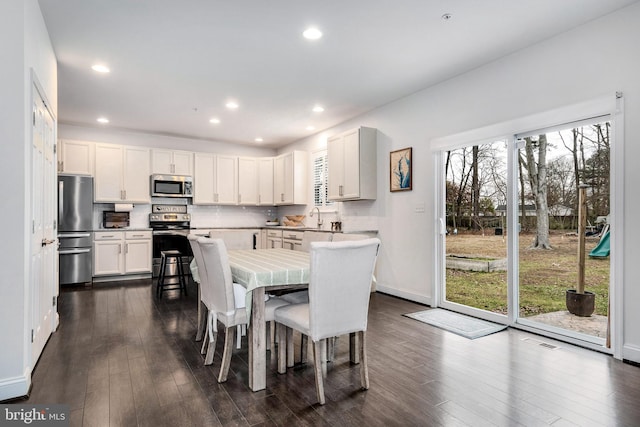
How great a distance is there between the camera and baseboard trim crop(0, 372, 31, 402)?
2141 mm

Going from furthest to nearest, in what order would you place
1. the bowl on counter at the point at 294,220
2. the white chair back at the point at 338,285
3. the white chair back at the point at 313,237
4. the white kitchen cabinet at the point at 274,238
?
1. the bowl on counter at the point at 294,220
2. the white kitchen cabinet at the point at 274,238
3. the white chair back at the point at 313,237
4. the white chair back at the point at 338,285

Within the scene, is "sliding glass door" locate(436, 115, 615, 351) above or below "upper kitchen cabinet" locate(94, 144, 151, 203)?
below

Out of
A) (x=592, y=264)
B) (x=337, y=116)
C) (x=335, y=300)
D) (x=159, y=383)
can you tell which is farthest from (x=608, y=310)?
(x=337, y=116)

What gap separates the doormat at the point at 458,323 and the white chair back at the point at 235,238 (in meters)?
2.07

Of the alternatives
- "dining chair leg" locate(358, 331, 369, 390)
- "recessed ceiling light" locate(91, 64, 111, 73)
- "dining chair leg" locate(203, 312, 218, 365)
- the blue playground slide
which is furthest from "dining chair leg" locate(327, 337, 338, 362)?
"recessed ceiling light" locate(91, 64, 111, 73)

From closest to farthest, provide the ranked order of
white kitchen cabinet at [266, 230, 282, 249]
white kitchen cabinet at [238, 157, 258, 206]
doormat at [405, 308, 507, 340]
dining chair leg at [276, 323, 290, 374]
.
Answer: dining chair leg at [276, 323, 290, 374] < doormat at [405, 308, 507, 340] < white kitchen cabinet at [266, 230, 282, 249] < white kitchen cabinet at [238, 157, 258, 206]

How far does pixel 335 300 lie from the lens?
2.17 metres

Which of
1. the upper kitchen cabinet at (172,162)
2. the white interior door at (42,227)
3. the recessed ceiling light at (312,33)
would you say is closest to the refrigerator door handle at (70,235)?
the upper kitchen cabinet at (172,162)

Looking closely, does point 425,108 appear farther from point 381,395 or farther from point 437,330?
point 381,395

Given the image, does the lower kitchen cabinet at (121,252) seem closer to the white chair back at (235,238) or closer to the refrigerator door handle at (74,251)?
the refrigerator door handle at (74,251)

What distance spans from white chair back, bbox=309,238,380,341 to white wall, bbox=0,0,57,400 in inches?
71.9

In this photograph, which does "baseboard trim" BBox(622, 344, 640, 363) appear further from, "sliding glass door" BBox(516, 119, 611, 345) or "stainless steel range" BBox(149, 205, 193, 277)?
"stainless steel range" BBox(149, 205, 193, 277)

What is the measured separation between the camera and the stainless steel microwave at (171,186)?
652 centimetres

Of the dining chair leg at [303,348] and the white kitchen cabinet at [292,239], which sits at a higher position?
the white kitchen cabinet at [292,239]
